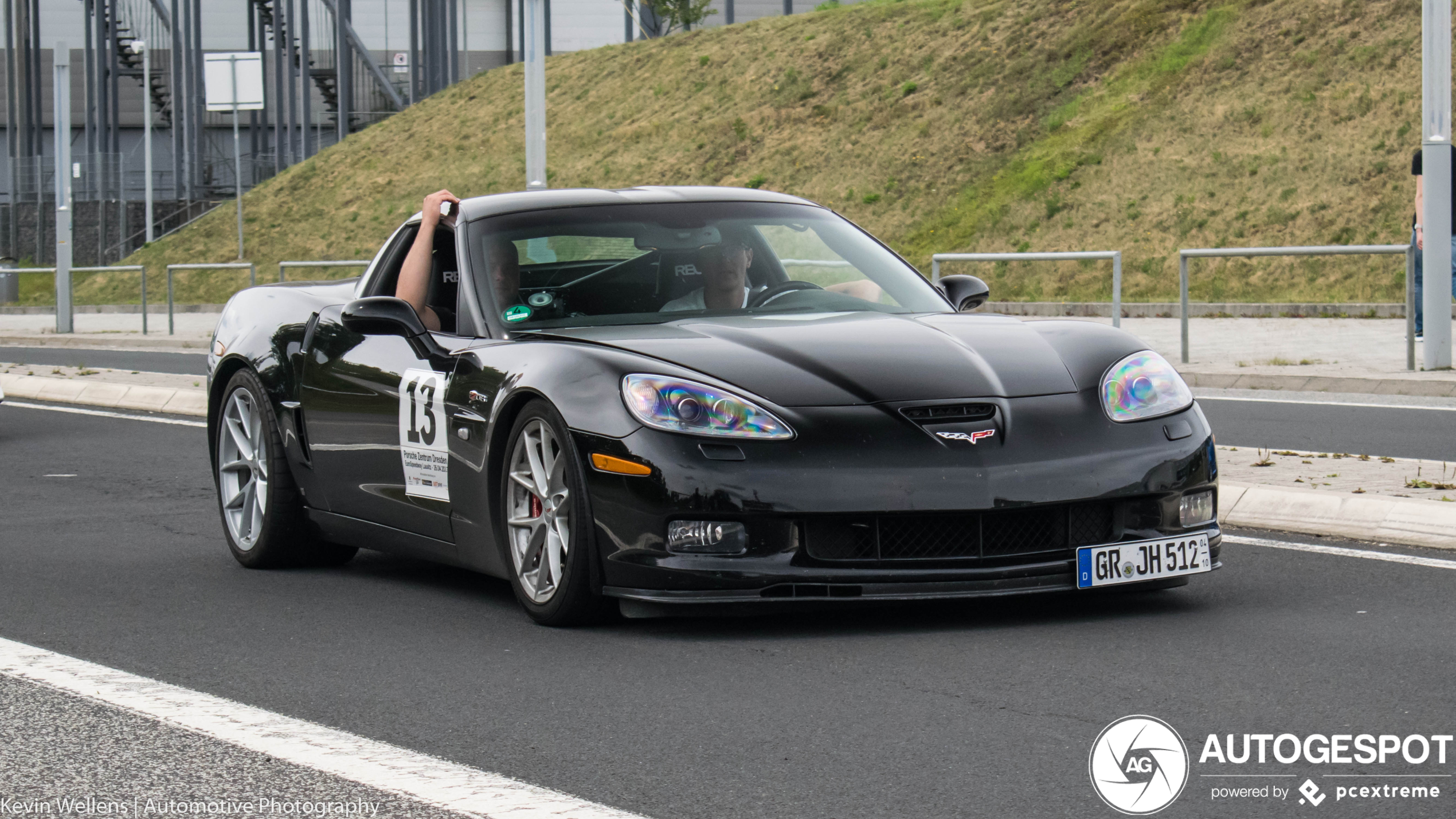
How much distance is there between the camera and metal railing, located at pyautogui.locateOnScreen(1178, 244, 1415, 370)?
609 inches

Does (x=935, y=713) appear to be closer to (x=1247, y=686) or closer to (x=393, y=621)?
(x=1247, y=686)

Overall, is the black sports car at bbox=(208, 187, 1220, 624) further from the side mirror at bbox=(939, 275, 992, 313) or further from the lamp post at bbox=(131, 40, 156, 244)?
the lamp post at bbox=(131, 40, 156, 244)

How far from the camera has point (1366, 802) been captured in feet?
11.9

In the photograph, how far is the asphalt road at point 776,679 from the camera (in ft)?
12.8

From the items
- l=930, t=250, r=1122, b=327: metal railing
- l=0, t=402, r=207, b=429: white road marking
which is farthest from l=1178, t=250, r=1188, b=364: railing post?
l=0, t=402, r=207, b=429: white road marking

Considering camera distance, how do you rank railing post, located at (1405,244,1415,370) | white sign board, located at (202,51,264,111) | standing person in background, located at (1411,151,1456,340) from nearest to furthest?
standing person in background, located at (1411,151,1456,340) < railing post, located at (1405,244,1415,370) < white sign board, located at (202,51,264,111)

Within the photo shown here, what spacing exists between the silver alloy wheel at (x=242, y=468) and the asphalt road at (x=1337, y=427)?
18.3 ft

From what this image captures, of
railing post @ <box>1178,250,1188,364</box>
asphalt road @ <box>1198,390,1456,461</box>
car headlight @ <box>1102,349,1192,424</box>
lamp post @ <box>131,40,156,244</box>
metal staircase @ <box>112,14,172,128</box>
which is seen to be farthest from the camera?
metal staircase @ <box>112,14,172,128</box>

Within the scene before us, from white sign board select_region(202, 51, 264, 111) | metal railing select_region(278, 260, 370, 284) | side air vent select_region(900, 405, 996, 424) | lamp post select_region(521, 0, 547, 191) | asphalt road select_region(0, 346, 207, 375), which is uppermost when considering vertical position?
white sign board select_region(202, 51, 264, 111)

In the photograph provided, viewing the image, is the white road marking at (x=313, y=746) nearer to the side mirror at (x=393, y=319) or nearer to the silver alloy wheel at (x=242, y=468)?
the side mirror at (x=393, y=319)

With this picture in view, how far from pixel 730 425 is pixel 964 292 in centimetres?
180

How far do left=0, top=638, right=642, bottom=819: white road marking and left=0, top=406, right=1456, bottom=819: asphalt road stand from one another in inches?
2.8

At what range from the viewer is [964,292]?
6.88m

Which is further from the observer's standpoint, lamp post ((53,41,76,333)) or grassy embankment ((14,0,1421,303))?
grassy embankment ((14,0,1421,303))
